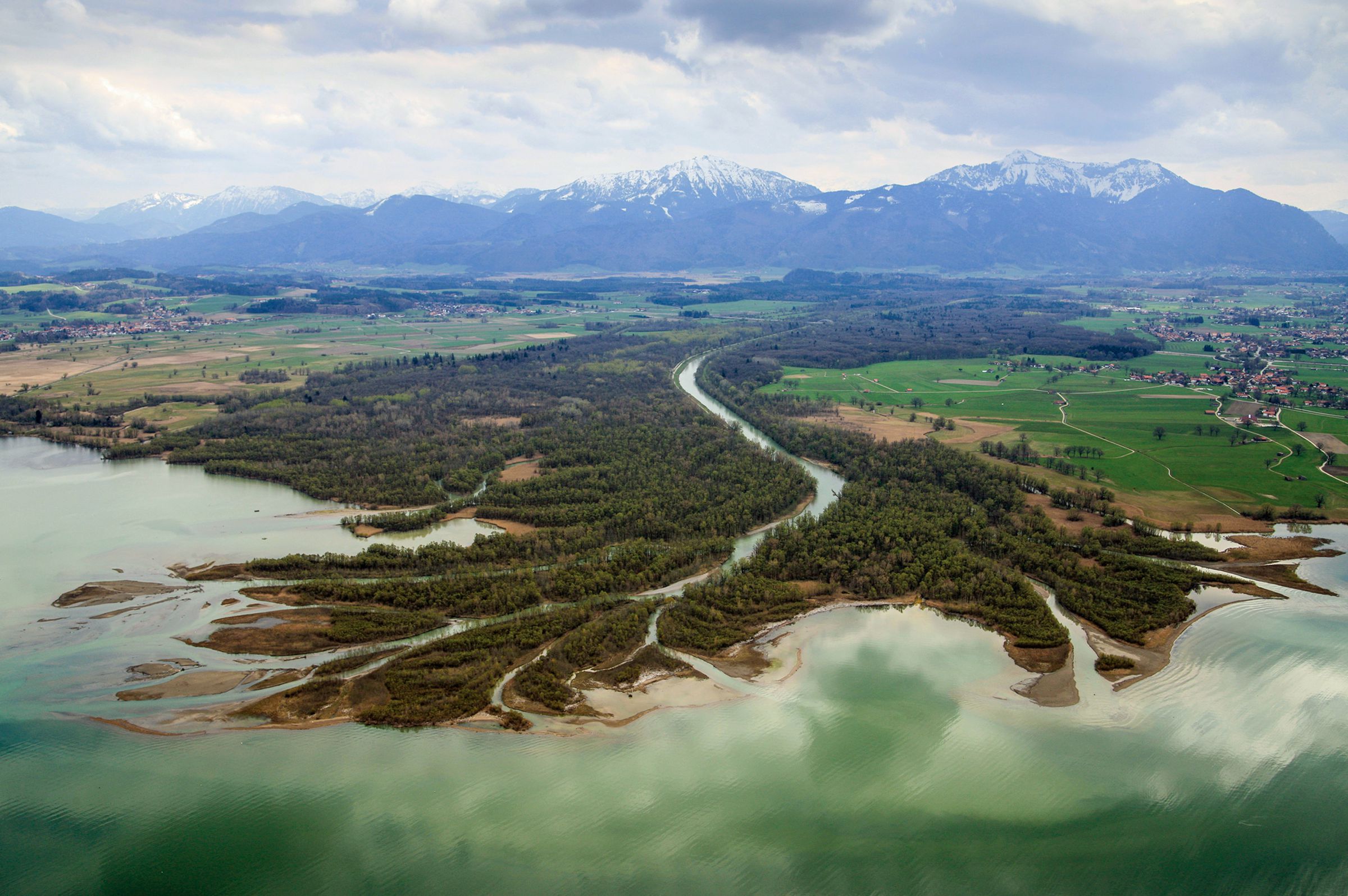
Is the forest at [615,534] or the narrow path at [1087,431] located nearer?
the forest at [615,534]

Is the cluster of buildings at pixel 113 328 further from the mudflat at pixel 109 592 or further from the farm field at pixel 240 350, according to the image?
the mudflat at pixel 109 592

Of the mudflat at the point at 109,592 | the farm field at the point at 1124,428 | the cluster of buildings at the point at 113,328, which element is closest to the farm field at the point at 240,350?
the cluster of buildings at the point at 113,328

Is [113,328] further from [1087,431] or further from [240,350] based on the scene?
[1087,431]

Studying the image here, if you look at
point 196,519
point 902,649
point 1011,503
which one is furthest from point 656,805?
point 196,519

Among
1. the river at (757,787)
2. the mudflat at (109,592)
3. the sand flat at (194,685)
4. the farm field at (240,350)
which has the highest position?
the farm field at (240,350)

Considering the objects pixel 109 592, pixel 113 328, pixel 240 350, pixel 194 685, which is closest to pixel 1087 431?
pixel 194 685

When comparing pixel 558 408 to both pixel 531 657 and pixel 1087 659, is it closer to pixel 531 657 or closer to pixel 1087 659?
pixel 531 657
